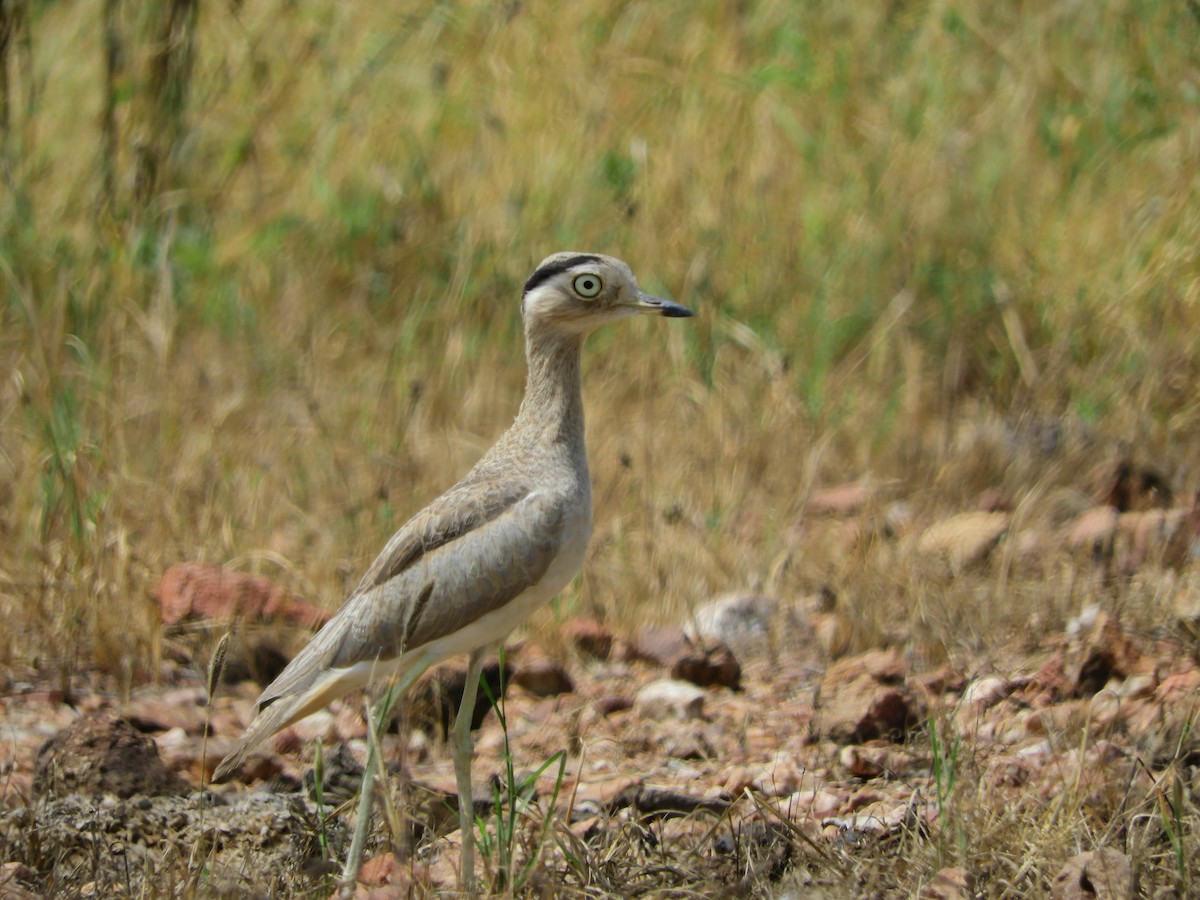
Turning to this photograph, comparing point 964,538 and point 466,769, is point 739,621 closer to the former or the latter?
point 964,538

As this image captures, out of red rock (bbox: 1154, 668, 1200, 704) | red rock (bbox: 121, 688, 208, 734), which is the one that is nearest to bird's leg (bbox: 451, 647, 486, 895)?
red rock (bbox: 121, 688, 208, 734)

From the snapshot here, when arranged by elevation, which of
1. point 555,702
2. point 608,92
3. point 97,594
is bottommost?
point 555,702

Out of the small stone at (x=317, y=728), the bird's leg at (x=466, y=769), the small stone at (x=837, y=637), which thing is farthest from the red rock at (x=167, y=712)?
the small stone at (x=837, y=637)

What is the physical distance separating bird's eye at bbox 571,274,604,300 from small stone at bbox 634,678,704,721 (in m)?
1.17

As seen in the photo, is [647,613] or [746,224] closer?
[647,613]

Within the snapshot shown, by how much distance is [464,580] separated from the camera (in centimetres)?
334

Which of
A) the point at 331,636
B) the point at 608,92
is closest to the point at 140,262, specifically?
the point at 608,92

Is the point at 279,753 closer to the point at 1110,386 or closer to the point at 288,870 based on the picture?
the point at 288,870

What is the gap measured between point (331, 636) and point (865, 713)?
4.17 feet

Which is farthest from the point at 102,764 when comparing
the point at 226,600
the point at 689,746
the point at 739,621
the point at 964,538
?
the point at 964,538

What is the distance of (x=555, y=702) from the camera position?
4.36 meters

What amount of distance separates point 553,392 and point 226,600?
136 cm

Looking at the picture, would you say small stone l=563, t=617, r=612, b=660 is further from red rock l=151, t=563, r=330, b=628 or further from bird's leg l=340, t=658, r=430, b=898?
bird's leg l=340, t=658, r=430, b=898

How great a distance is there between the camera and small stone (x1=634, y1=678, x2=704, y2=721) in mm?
4199
